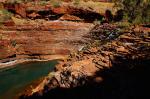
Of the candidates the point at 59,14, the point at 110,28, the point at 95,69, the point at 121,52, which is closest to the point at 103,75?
the point at 95,69

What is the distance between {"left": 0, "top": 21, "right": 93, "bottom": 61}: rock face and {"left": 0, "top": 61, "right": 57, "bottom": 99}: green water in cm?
229

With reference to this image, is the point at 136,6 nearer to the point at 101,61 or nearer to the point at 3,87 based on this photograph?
the point at 3,87

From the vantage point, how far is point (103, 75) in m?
11.2

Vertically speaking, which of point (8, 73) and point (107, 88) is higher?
point (107, 88)

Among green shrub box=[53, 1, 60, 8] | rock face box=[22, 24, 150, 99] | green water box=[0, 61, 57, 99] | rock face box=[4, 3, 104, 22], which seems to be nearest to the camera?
rock face box=[22, 24, 150, 99]

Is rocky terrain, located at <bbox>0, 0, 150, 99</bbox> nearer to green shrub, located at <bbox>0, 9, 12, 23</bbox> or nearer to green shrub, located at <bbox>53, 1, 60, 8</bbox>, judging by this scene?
green shrub, located at <bbox>53, 1, 60, 8</bbox>

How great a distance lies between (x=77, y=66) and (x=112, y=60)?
145 cm

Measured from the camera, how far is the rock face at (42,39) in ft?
98.1

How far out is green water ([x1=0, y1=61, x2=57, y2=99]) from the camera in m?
18.9

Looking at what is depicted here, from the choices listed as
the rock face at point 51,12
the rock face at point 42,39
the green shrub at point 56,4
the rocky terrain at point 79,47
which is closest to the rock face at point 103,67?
the rocky terrain at point 79,47

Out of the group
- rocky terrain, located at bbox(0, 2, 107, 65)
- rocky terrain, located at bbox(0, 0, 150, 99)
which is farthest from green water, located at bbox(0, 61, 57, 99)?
rocky terrain, located at bbox(0, 2, 107, 65)

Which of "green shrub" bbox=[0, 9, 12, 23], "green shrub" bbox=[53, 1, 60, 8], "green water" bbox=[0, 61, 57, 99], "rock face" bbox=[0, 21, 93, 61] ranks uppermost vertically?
"green shrub" bbox=[53, 1, 60, 8]

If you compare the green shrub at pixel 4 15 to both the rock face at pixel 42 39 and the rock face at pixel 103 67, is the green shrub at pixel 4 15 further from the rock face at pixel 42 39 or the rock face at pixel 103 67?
the rock face at pixel 103 67

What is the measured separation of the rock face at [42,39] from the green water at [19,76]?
2.29 metres
